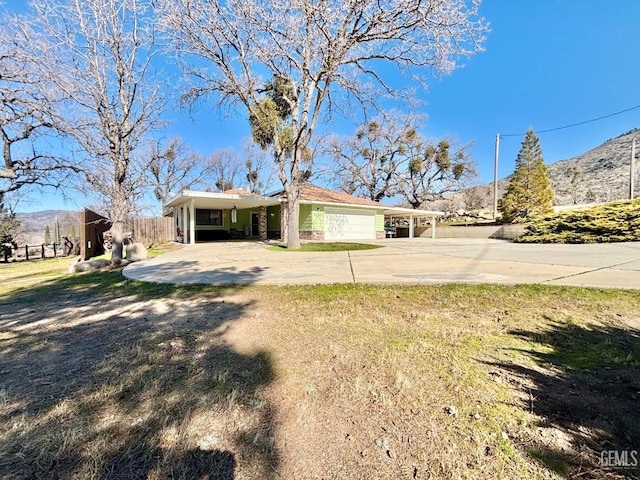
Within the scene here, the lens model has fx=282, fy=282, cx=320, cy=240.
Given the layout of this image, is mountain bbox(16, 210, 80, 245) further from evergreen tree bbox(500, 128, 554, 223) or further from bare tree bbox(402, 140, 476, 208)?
evergreen tree bbox(500, 128, 554, 223)

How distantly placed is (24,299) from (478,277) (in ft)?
24.7

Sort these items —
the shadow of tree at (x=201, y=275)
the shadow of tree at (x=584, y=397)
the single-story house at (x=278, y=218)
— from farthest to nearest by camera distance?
1. the single-story house at (x=278, y=218)
2. the shadow of tree at (x=201, y=275)
3. the shadow of tree at (x=584, y=397)

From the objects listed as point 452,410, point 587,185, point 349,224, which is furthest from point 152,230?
point 587,185

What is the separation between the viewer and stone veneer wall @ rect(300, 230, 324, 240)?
17.0 m

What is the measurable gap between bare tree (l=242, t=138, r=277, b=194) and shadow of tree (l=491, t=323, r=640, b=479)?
2892 cm

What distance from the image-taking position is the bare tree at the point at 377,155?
24.3 m

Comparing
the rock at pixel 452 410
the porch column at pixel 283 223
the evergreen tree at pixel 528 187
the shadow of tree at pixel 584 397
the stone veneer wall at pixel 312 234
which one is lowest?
the rock at pixel 452 410

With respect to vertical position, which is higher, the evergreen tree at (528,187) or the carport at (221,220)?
the evergreen tree at (528,187)

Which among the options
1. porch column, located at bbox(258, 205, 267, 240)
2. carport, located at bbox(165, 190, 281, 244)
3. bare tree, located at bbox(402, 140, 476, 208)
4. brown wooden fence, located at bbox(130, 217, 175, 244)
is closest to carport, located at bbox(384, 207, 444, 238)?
bare tree, located at bbox(402, 140, 476, 208)

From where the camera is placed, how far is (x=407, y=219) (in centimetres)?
2819

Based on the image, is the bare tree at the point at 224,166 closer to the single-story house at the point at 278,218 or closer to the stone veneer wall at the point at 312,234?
the single-story house at the point at 278,218

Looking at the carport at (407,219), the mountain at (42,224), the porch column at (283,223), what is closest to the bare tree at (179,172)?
the mountain at (42,224)

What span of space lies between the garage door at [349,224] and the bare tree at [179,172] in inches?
623

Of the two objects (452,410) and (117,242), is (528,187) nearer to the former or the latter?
(452,410)
